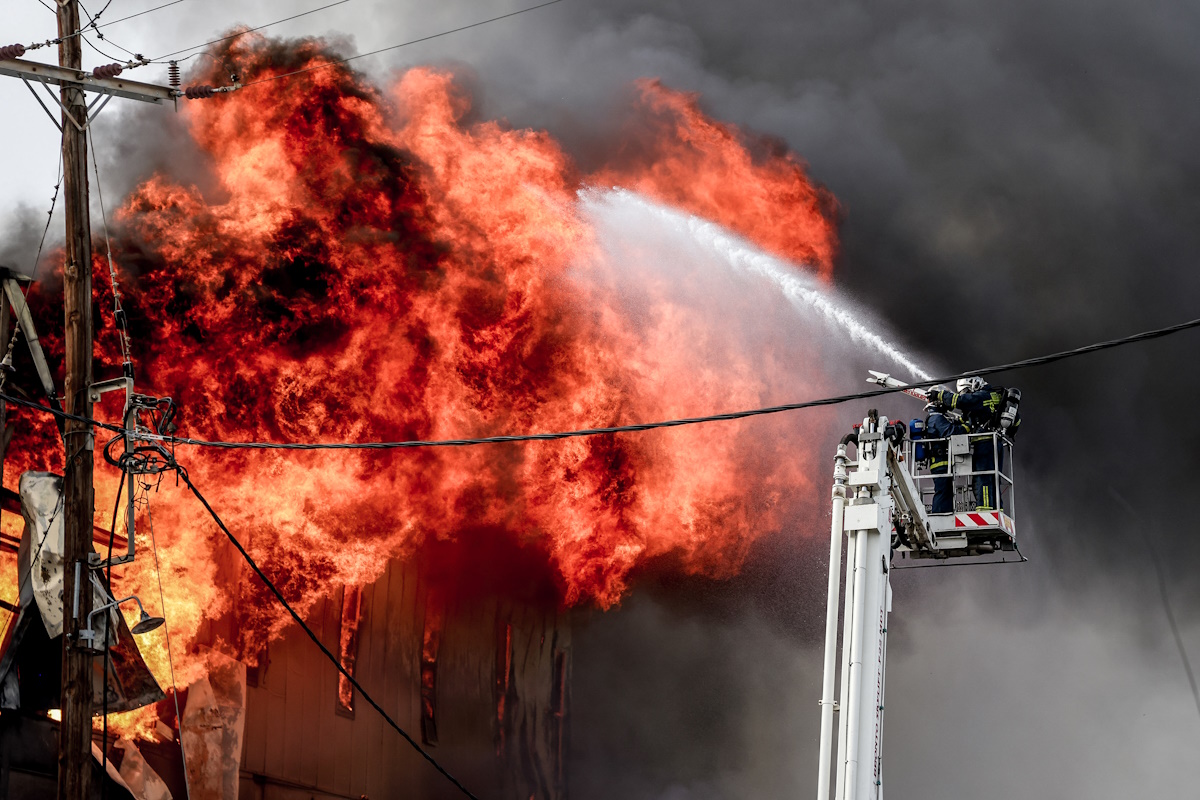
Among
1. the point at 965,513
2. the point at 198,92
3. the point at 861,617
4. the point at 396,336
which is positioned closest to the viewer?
the point at 861,617

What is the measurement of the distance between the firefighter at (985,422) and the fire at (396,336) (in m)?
8.52

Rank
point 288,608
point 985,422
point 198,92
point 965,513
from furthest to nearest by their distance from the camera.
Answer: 1. point 288,608
2. point 985,422
3. point 198,92
4. point 965,513

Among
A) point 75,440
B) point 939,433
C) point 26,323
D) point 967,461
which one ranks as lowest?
point 75,440

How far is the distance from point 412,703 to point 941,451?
38.2ft

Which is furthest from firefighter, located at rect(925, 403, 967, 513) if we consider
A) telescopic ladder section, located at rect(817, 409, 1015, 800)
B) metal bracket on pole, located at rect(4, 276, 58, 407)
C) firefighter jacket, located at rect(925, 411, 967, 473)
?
metal bracket on pole, located at rect(4, 276, 58, 407)

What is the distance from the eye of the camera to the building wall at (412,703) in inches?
782

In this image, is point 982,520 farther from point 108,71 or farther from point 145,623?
point 108,71

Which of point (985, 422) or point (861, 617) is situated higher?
point (985, 422)

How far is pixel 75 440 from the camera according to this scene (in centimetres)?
1250

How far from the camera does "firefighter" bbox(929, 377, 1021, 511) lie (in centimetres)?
1391

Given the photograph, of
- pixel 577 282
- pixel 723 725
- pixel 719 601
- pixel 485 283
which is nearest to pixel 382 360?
pixel 485 283

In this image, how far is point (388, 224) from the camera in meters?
20.2

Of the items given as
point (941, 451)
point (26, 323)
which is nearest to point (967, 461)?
point (941, 451)

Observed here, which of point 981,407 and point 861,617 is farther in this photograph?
point 981,407
